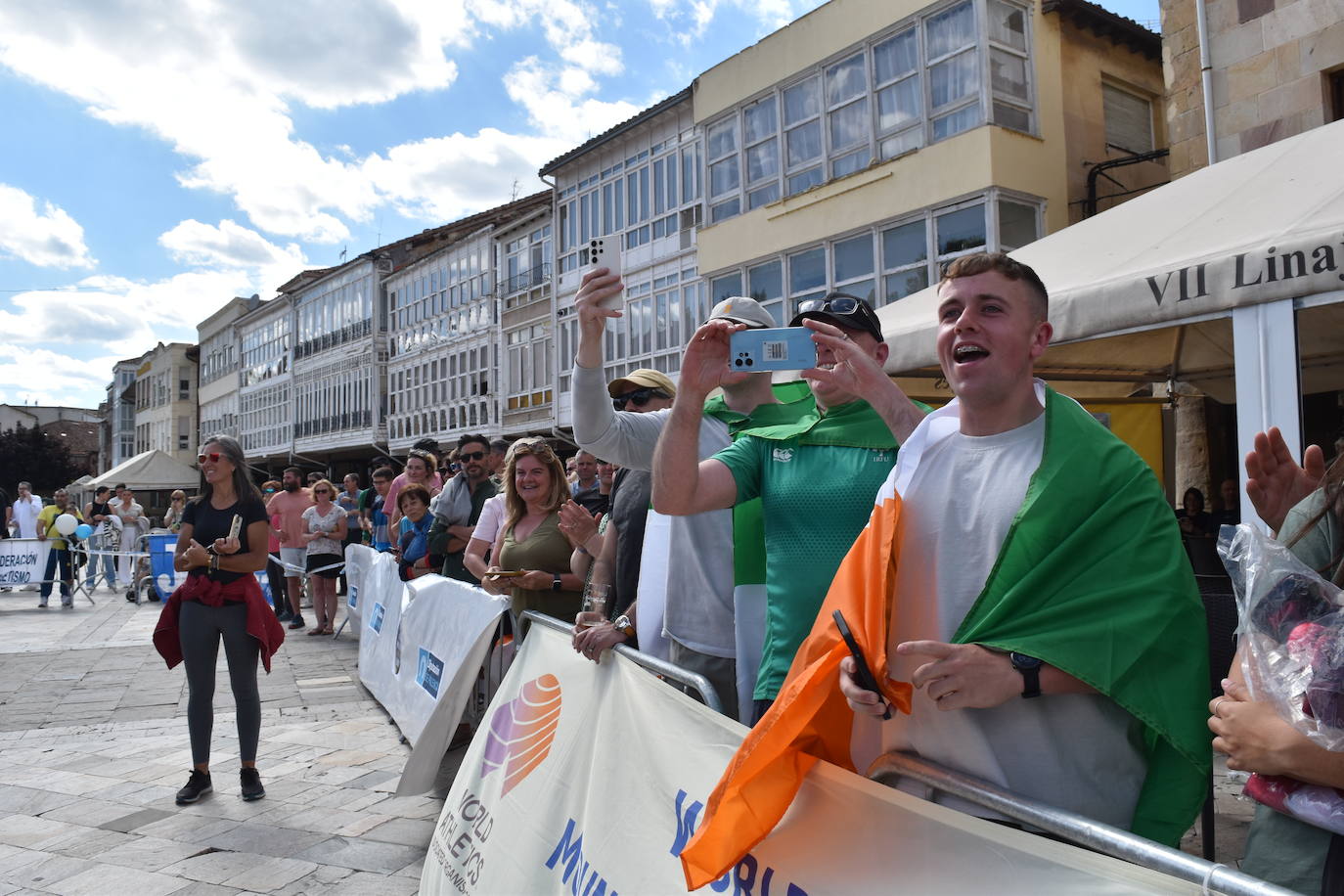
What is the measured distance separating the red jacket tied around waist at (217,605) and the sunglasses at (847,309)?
12.9 feet

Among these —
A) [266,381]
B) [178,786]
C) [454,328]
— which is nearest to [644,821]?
[178,786]

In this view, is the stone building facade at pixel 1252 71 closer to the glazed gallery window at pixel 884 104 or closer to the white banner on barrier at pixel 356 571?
the glazed gallery window at pixel 884 104

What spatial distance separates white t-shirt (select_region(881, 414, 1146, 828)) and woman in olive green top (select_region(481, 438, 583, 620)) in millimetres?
2889

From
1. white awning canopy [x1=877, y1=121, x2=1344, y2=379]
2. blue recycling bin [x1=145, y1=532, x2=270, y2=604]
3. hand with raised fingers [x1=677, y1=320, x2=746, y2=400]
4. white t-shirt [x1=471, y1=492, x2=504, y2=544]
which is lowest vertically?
blue recycling bin [x1=145, y1=532, x2=270, y2=604]

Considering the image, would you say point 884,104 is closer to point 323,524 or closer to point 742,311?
point 323,524

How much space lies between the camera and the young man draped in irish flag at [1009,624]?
1595 mm

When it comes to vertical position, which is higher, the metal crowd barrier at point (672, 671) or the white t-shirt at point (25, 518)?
the white t-shirt at point (25, 518)

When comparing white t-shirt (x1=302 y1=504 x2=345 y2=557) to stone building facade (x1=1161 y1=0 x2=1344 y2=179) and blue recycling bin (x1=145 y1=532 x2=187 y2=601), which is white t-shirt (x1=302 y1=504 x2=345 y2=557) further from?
stone building facade (x1=1161 y1=0 x2=1344 y2=179)

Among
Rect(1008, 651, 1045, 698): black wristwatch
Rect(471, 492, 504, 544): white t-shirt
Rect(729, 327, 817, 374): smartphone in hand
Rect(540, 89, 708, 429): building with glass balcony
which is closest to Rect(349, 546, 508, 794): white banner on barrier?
Rect(471, 492, 504, 544): white t-shirt

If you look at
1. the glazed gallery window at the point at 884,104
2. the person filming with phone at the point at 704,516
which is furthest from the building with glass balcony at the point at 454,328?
the person filming with phone at the point at 704,516

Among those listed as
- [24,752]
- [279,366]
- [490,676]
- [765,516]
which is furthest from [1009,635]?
[279,366]

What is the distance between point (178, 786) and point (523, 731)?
10.6ft

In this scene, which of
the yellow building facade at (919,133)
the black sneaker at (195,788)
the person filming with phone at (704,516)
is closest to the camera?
the person filming with phone at (704,516)

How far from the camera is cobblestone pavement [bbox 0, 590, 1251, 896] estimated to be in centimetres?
402
